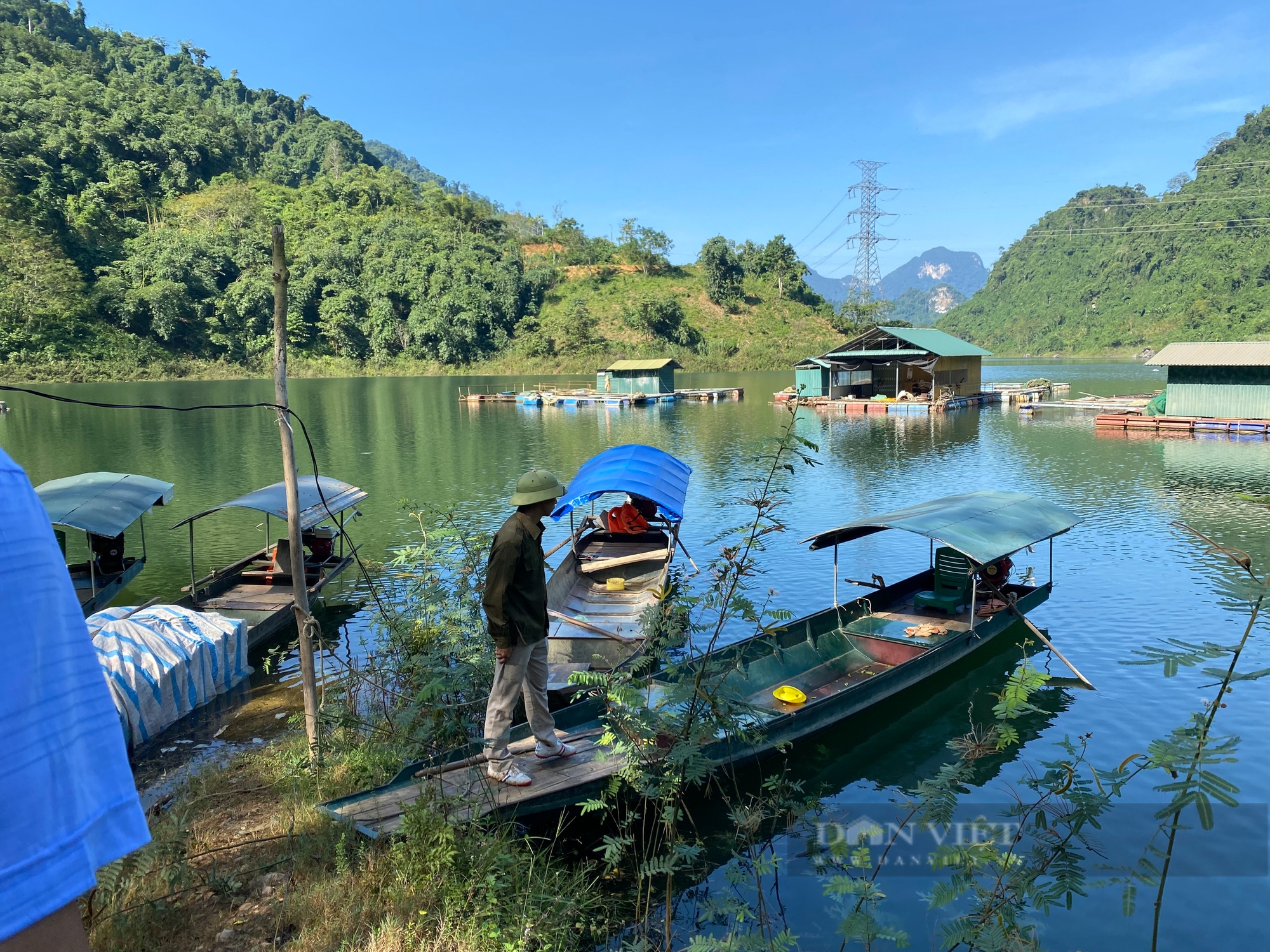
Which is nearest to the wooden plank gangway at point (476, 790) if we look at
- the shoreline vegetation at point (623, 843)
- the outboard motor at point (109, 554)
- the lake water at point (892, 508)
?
the shoreline vegetation at point (623, 843)

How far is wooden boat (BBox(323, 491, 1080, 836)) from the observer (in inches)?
246

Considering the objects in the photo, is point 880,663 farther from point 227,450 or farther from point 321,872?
point 227,450

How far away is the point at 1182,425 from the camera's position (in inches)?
1240

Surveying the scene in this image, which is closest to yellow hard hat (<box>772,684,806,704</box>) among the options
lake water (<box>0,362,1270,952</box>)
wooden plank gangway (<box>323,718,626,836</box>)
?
lake water (<box>0,362,1270,952</box>)

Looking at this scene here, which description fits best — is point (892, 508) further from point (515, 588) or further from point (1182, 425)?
point (1182, 425)

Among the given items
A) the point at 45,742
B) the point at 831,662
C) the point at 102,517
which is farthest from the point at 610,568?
the point at 45,742

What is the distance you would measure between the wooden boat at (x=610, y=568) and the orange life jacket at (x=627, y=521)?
0.41 ft

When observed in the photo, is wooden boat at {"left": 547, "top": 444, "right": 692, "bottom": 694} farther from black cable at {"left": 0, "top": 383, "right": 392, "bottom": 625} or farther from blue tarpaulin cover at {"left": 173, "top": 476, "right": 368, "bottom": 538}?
blue tarpaulin cover at {"left": 173, "top": 476, "right": 368, "bottom": 538}

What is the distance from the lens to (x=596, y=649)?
1039 cm

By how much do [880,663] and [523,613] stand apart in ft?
21.3

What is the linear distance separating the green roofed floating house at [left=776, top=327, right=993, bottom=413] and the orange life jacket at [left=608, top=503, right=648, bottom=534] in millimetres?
29132

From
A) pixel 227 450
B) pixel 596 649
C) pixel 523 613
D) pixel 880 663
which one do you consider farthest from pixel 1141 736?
pixel 227 450

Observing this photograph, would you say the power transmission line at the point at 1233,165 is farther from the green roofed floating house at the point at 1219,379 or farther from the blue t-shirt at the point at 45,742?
the blue t-shirt at the point at 45,742

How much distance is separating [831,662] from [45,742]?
407 inches
